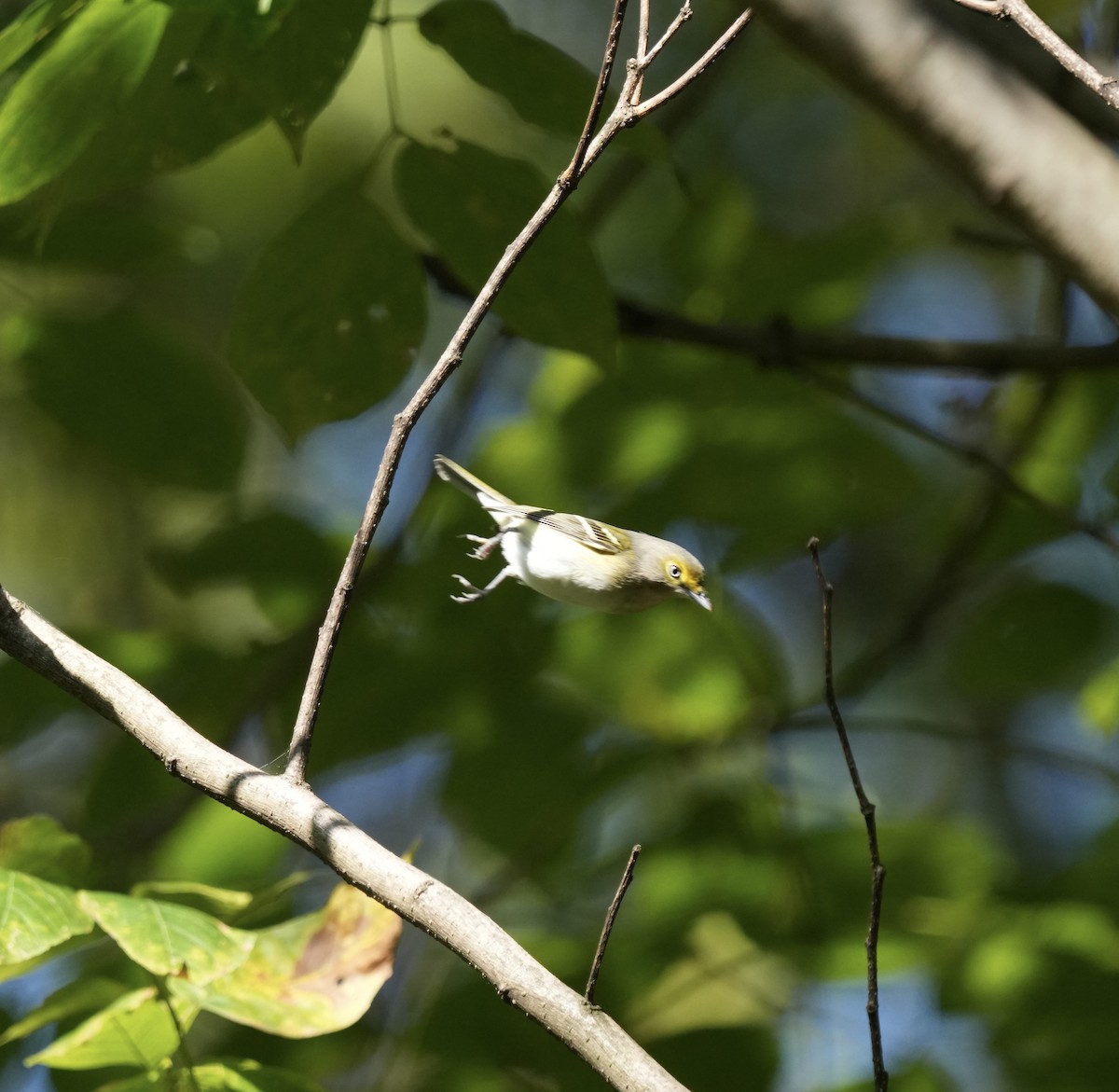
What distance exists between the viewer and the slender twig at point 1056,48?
152 cm

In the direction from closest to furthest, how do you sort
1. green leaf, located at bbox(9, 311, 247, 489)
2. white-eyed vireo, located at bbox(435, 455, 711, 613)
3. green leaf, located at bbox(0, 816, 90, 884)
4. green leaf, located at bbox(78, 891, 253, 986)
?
green leaf, located at bbox(78, 891, 253, 986)
green leaf, located at bbox(0, 816, 90, 884)
white-eyed vireo, located at bbox(435, 455, 711, 613)
green leaf, located at bbox(9, 311, 247, 489)

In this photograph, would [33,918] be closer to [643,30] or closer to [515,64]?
[643,30]

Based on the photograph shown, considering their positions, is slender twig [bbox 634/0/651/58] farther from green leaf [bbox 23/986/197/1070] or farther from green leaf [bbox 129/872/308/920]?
green leaf [bbox 23/986/197/1070]

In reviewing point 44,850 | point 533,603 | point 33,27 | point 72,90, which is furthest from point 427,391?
point 533,603

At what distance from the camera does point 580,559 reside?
7.58 feet

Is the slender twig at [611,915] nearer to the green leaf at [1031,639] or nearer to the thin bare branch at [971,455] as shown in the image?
the thin bare branch at [971,455]

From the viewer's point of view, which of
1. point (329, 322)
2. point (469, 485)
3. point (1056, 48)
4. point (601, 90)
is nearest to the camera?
point (601, 90)

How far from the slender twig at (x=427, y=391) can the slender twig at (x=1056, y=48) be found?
34cm

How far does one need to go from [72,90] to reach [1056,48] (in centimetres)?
138

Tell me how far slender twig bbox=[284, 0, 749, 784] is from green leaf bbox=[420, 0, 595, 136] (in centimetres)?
55

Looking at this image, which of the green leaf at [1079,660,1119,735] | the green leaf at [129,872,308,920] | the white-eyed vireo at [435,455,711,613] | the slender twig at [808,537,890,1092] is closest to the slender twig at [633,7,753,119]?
the slender twig at [808,537,890,1092]

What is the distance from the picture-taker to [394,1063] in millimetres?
2865

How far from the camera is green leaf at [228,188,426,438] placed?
2.26m

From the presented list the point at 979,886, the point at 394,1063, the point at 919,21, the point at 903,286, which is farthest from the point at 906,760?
the point at 919,21
